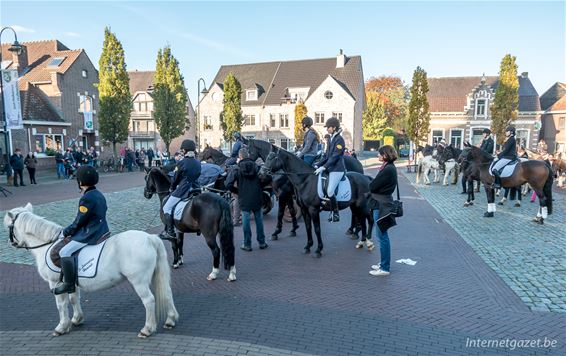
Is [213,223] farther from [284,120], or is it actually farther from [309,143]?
[284,120]

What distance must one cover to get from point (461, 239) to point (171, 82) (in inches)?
1214

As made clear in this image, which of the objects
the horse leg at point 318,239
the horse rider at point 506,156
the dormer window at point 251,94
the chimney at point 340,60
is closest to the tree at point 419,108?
the chimney at point 340,60

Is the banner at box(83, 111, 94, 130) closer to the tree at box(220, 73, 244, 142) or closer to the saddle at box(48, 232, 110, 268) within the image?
the tree at box(220, 73, 244, 142)

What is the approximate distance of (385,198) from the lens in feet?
22.4

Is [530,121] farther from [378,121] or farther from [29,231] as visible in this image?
[29,231]

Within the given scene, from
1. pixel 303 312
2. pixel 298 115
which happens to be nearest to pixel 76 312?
pixel 303 312

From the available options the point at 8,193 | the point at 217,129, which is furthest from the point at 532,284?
the point at 217,129

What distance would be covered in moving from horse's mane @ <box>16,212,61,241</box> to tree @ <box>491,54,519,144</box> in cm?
3943

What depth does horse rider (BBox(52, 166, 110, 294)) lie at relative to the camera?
4531 mm

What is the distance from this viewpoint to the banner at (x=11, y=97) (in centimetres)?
2052

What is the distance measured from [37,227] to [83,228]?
61 centimetres

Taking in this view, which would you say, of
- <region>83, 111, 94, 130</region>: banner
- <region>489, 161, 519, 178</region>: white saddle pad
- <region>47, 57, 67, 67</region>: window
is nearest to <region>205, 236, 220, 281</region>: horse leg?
<region>489, 161, 519, 178</region>: white saddle pad

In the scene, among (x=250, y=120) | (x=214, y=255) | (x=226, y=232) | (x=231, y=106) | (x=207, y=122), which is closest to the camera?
(x=226, y=232)

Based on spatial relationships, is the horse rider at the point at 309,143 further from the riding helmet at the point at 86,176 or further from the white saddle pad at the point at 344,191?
the riding helmet at the point at 86,176
